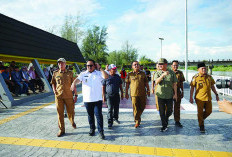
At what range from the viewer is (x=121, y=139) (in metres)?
4.13

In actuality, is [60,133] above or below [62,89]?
below

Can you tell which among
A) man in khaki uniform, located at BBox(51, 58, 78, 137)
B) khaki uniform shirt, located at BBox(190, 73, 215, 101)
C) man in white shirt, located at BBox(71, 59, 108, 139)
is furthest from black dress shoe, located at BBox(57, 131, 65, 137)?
khaki uniform shirt, located at BBox(190, 73, 215, 101)

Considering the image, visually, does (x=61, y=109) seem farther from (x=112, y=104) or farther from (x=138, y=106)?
(x=138, y=106)

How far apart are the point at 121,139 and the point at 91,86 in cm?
150

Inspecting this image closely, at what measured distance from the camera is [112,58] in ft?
232

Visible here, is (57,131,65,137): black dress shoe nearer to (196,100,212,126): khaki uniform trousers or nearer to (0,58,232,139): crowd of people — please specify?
(0,58,232,139): crowd of people

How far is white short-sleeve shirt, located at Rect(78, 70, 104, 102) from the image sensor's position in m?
4.30

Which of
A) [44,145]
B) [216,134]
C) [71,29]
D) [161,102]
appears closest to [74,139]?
[44,145]

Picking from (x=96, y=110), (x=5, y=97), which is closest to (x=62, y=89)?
(x=96, y=110)

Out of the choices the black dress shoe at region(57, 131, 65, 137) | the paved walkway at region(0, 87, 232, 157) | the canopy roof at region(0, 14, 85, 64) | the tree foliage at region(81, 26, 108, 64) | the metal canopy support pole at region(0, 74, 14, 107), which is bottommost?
the paved walkway at region(0, 87, 232, 157)

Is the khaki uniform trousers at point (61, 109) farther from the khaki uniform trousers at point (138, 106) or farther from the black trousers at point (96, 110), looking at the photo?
the khaki uniform trousers at point (138, 106)

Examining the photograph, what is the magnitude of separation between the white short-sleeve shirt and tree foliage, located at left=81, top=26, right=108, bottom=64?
5357cm

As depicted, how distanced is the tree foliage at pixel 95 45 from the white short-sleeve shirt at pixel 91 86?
53567 millimetres

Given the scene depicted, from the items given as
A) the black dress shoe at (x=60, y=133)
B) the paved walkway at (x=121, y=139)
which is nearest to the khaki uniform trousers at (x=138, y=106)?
the paved walkway at (x=121, y=139)
